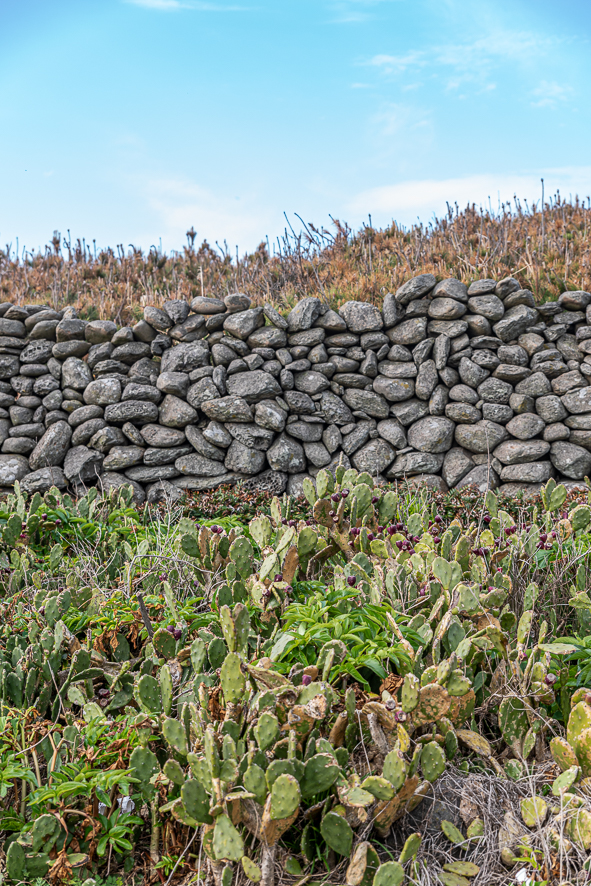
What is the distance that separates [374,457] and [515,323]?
1.95 metres

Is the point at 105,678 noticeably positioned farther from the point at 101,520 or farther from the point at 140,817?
the point at 101,520

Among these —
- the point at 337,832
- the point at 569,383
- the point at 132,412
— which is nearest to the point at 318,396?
the point at 132,412

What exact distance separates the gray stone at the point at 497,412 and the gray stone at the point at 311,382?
5.15ft

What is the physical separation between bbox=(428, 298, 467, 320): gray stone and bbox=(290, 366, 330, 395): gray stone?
1289 millimetres

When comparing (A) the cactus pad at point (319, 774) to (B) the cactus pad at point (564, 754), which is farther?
(B) the cactus pad at point (564, 754)

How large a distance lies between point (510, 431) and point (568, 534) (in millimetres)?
3143

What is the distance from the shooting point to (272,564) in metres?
2.44

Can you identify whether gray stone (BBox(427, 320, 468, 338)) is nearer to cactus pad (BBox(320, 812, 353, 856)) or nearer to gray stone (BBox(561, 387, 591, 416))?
gray stone (BBox(561, 387, 591, 416))

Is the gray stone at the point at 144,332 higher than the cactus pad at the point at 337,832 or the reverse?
higher

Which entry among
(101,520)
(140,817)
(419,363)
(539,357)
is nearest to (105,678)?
(140,817)

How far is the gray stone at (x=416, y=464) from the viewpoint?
615cm

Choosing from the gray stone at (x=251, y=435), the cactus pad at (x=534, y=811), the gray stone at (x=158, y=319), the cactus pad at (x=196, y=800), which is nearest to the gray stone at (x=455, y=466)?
the gray stone at (x=251, y=435)

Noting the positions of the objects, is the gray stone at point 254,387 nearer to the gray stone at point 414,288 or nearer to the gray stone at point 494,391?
the gray stone at point 414,288

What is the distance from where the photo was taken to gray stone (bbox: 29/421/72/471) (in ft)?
20.6
